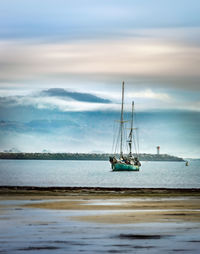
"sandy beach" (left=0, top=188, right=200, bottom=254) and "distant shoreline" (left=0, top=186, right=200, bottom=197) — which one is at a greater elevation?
"distant shoreline" (left=0, top=186, right=200, bottom=197)

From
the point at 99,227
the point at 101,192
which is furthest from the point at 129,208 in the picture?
the point at 101,192

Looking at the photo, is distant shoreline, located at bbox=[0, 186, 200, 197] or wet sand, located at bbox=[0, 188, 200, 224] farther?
distant shoreline, located at bbox=[0, 186, 200, 197]

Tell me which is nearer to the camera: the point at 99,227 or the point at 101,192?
the point at 99,227

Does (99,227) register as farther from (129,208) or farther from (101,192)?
(101,192)

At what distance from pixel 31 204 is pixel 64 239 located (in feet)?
43.3

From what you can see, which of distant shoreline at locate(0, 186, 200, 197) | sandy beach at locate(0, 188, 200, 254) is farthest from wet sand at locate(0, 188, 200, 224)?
distant shoreline at locate(0, 186, 200, 197)

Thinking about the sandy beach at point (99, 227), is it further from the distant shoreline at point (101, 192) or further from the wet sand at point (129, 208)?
the distant shoreline at point (101, 192)

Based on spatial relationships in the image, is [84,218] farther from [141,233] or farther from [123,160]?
[123,160]

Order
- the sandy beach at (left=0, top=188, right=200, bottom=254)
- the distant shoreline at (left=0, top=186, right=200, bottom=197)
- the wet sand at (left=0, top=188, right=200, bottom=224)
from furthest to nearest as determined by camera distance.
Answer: the distant shoreline at (left=0, top=186, right=200, bottom=197), the wet sand at (left=0, top=188, right=200, bottom=224), the sandy beach at (left=0, top=188, right=200, bottom=254)

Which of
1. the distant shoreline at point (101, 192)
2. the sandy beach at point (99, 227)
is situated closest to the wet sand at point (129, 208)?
the sandy beach at point (99, 227)

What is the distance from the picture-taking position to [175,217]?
1010 inches

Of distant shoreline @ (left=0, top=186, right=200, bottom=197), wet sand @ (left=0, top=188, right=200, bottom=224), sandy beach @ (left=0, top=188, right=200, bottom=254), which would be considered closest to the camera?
sandy beach @ (left=0, top=188, right=200, bottom=254)

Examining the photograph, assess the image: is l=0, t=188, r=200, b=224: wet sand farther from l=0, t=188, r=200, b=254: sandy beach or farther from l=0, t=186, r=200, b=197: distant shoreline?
l=0, t=186, r=200, b=197: distant shoreline

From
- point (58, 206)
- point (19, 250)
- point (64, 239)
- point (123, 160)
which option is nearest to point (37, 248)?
point (19, 250)
